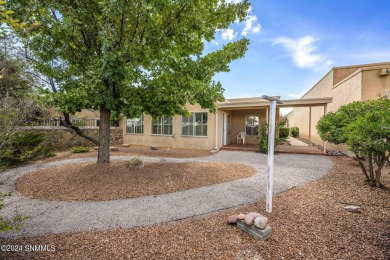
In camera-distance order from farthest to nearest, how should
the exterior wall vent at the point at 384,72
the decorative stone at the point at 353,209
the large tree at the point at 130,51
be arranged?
the exterior wall vent at the point at 384,72, the large tree at the point at 130,51, the decorative stone at the point at 353,209

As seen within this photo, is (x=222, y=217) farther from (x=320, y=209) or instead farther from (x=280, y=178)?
(x=280, y=178)

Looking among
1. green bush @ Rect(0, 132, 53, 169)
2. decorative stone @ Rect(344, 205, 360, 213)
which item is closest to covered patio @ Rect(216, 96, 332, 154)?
decorative stone @ Rect(344, 205, 360, 213)

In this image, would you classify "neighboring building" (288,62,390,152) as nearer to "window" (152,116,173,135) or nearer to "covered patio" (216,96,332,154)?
"covered patio" (216,96,332,154)

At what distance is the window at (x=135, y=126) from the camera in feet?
47.4

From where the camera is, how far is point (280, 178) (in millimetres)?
5906

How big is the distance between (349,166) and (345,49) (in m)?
7.25

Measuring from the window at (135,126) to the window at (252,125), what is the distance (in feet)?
27.3

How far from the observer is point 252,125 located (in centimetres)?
1424

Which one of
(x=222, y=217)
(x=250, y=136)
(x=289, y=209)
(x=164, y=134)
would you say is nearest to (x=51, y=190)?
(x=222, y=217)

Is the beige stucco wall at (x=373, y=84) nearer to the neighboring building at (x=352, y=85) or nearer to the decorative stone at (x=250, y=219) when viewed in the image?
the neighboring building at (x=352, y=85)

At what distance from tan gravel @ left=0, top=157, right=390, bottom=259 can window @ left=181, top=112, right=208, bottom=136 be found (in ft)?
28.5

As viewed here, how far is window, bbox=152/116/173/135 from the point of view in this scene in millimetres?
13332

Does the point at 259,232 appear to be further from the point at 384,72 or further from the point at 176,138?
the point at 384,72

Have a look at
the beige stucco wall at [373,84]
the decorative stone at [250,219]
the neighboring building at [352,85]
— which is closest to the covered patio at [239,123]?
the neighboring building at [352,85]
